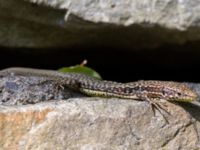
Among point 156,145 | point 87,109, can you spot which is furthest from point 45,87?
point 156,145

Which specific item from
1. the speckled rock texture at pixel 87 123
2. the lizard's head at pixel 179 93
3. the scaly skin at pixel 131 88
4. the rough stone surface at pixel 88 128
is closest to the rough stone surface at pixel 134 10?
the scaly skin at pixel 131 88

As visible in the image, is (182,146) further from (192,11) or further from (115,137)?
(192,11)

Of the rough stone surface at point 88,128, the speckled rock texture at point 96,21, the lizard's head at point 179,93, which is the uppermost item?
the speckled rock texture at point 96,21

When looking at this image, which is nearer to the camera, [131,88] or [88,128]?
[88,128]

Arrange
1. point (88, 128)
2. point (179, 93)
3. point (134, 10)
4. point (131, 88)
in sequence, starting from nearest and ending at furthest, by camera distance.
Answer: point (88, 128), point (179, 93), point (131, 88), point (134, 10)

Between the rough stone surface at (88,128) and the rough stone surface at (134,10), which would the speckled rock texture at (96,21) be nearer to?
the rough stone surface at (134,10)

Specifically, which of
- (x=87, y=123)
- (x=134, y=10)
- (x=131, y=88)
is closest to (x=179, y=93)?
(x=131, y=88)

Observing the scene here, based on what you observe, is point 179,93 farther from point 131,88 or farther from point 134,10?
point 134,10

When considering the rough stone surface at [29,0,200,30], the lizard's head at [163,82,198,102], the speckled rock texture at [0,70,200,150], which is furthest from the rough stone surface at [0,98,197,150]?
the rough stone surface at [29,0,200,30]
